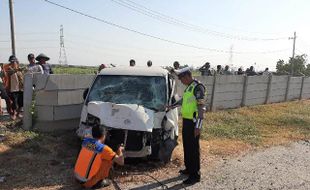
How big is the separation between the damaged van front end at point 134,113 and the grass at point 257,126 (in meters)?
2.87

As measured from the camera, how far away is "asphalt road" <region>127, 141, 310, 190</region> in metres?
6.58

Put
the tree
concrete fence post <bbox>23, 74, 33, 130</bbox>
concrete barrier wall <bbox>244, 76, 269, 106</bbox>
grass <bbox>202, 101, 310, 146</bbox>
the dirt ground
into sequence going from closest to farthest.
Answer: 1. the dirt ground
2. concrete fence post <bbox>23, 74, 33, 130</bbox>
3. grass <bbox>202, 101, 310, 146</bbox>
4. concrete barrier wall <bbox>244, 76, 269, 106</bbox>
5. the tree

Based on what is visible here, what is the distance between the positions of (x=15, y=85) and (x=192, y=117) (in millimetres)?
4919

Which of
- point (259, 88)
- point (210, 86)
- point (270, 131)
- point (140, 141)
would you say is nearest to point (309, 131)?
point (270, 131)

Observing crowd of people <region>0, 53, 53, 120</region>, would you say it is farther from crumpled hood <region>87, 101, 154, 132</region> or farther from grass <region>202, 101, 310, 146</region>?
grass <region>202, 101, 310, 146</region>

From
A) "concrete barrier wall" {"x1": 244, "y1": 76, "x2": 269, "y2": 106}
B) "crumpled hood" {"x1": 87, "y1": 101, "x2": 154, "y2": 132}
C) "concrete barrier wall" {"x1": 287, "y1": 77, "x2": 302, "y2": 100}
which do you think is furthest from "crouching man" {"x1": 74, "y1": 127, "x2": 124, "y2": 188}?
"concrete barrier wall" {"x1": 287, "y1": 77, "x2": 302, "y2": 100}

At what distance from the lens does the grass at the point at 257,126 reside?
10742 mm

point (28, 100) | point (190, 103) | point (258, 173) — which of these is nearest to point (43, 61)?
point (28, 100)

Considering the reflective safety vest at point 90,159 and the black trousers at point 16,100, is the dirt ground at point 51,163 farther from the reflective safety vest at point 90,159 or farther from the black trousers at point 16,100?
the black trousers at point 16,100

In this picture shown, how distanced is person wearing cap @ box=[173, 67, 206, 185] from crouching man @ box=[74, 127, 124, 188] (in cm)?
132

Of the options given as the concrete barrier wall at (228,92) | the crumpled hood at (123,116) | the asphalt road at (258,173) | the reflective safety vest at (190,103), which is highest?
the reflective safety vest at (190,103)

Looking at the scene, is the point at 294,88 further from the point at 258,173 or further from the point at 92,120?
the point at 92,120

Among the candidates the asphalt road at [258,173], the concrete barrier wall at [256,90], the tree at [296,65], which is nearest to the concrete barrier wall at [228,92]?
the concrete barrier wall at [256,90]

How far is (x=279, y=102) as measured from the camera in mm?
20688
